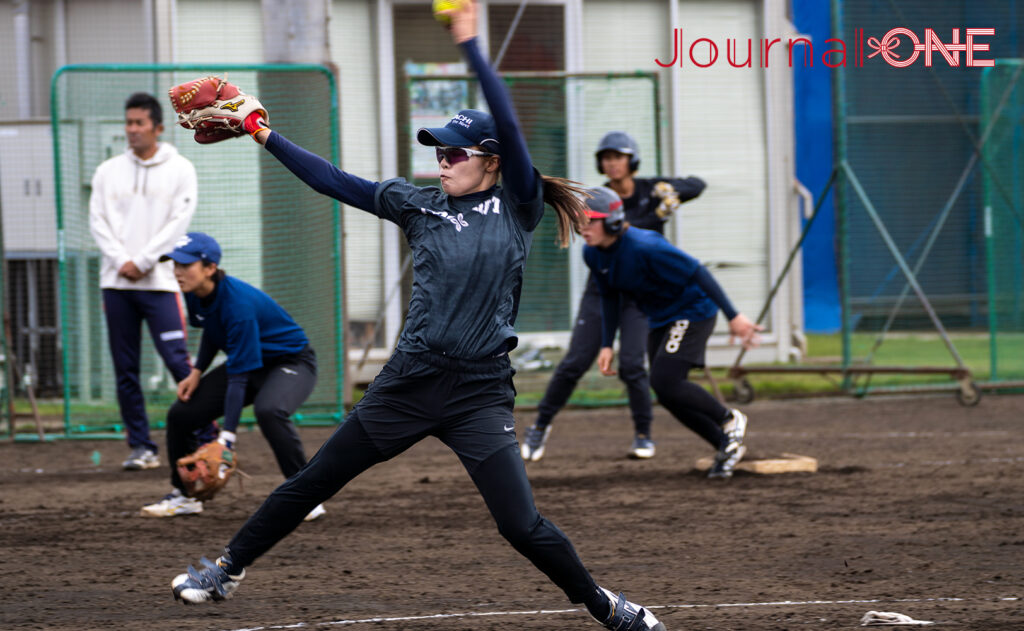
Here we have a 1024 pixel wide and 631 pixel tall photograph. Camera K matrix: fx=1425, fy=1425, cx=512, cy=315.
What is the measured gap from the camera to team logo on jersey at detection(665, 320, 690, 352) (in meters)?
8.88

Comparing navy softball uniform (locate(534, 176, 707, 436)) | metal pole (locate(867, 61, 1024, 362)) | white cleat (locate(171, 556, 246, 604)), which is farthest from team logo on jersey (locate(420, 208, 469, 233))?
metal pole (locate(867, 61, 1024, 362))

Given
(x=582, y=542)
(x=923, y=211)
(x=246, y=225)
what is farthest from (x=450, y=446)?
(x=923, y=211)

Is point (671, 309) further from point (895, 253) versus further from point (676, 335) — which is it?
point (895, 253)

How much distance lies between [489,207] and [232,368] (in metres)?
2.89

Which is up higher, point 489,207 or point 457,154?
point 457,154

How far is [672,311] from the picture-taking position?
898 centimetres

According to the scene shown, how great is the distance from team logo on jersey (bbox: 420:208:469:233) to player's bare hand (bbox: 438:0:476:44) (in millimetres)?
617

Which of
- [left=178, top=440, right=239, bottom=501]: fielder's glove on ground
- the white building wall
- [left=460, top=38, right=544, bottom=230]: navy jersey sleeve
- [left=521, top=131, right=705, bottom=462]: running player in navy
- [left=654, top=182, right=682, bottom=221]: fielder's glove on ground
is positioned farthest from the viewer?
the white building wall

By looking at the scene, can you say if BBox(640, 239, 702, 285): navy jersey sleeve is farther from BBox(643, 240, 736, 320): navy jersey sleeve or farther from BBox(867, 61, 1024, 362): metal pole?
BBox(867, 61, 1024, 362): metal pole

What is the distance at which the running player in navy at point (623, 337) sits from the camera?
9.90 m

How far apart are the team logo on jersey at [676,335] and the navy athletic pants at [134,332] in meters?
3.21

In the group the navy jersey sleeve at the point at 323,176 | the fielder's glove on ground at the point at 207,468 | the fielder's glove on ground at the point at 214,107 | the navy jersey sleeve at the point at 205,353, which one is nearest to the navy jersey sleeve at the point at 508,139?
the navy jersey sleeve at the point at 323,176

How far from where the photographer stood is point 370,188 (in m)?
5.12

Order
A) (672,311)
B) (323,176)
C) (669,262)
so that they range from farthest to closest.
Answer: (672,311) < (669,262) < (323,176)
